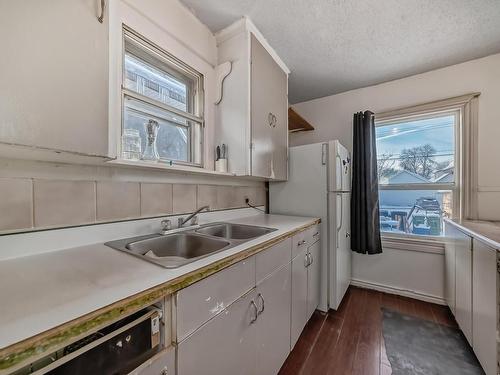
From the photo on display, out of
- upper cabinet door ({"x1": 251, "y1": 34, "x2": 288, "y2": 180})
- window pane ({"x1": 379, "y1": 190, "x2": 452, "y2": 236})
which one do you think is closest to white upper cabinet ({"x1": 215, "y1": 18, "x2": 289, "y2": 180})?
upper cabinet door ({"x1": 251, "y1": 34, "x2": 288, "y2": 180})

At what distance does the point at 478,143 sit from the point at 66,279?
10.2 feet

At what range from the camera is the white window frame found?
6.57 ft

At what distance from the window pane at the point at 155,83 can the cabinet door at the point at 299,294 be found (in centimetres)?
140

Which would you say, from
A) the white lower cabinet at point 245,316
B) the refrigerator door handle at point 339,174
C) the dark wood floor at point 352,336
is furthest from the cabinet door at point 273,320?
the refrigerator door handle at point 339,174

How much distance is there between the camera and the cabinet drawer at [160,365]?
21.1 inches

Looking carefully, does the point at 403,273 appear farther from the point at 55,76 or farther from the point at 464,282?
the point at 55,76

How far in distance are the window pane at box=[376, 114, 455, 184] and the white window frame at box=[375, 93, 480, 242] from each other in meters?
0.05

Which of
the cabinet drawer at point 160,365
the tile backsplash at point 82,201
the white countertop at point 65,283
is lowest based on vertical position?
the cabinet drawer at point 160,365

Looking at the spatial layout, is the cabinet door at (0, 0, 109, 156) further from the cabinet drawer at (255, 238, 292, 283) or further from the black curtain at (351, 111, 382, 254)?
the black curtain at (351, 111, 382, 254)

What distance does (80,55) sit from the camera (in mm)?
721

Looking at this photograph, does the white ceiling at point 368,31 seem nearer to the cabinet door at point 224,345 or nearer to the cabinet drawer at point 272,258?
the cabinet drawer at point 272,258

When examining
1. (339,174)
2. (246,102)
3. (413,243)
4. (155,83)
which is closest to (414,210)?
(413,243)

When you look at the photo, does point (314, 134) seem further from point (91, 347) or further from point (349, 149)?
point (91, 347)

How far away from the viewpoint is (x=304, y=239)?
1.62m
